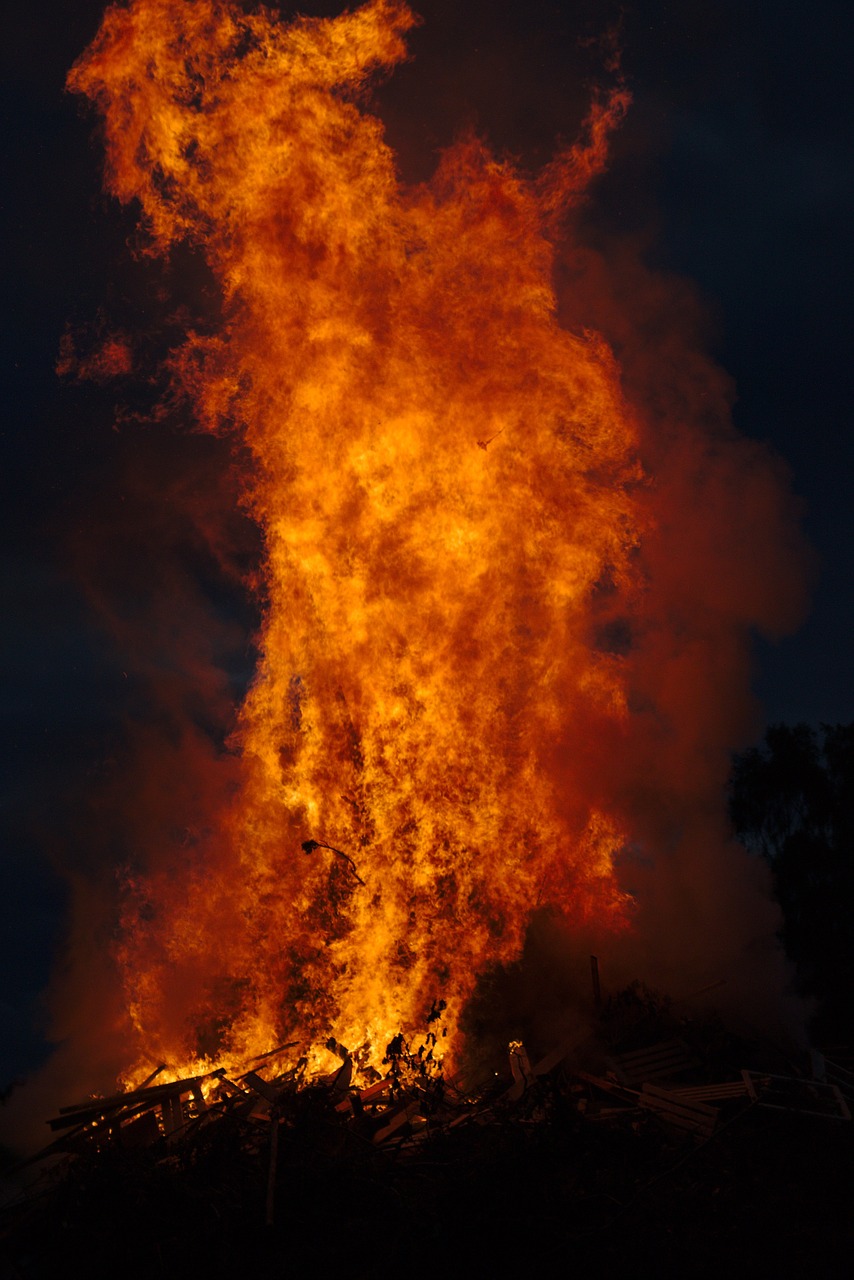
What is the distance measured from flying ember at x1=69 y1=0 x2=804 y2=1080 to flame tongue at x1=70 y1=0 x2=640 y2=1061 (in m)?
0.04

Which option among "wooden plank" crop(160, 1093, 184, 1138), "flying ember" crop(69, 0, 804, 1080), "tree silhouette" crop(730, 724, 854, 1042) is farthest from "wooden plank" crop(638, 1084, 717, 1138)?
"tree silhouette" crop(730, 724, 854, 1042)

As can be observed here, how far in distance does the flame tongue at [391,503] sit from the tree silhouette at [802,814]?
13441 mm

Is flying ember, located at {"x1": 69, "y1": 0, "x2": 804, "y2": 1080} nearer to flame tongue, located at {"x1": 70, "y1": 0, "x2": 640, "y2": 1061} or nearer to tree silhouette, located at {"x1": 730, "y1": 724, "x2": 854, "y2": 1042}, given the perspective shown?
flame tongue, located at {"x1": 70, "y1": 0, "x2": 640, "y2": 1061}

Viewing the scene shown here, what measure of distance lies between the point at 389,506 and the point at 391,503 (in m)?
0.06

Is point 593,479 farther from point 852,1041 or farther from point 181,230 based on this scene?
point 852,1041

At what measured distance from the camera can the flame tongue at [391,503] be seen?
12.9 metres

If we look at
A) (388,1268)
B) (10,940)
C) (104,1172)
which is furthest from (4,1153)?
(10,940)

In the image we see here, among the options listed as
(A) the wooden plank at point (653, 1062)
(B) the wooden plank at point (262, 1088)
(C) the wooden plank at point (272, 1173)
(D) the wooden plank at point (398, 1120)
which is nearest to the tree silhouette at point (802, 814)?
(A) the wooden plank at point (653, 1062)

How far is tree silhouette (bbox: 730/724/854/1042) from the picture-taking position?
2391cm

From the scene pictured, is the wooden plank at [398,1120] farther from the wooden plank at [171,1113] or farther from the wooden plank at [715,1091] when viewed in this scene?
the wooden plank at [715,1091]

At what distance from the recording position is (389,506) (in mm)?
13305

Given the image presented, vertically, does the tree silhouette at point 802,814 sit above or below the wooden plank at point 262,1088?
above

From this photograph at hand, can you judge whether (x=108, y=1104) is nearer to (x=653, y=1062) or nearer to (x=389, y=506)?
(x=653, y=1062)

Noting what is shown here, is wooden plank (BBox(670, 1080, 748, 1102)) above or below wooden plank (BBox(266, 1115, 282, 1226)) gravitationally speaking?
below
